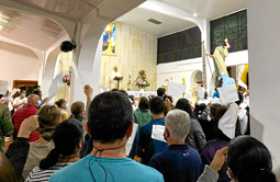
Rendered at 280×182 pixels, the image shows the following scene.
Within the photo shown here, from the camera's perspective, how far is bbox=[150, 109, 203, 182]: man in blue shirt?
169 centimetres

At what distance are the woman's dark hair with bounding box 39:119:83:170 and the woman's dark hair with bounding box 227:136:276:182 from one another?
2.50 feet

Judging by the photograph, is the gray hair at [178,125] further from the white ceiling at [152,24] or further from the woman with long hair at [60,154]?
the white ceiling at [152,24]

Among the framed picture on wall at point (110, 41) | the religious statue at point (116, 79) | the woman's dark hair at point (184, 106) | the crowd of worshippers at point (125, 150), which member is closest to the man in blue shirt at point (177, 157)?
the crowd of worshippers at point (125, 150)

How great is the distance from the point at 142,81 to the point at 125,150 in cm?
1162

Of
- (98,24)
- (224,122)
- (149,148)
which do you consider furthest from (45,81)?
(224,122)

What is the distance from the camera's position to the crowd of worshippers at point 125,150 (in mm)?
912

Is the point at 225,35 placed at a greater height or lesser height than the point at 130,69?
greater

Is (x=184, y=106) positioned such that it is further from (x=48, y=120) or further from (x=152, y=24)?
(x=152, y=24)

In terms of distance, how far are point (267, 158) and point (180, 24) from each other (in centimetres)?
1112

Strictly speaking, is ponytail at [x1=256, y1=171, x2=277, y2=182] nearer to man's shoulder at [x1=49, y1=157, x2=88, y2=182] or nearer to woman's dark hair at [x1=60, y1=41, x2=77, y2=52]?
man's shoulder at [x1=49, y1=157, x2=88, y2=182]

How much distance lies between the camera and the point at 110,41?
12.5m

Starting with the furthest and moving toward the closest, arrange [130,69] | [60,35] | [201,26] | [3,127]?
[130,69] → [201,26] → [60,35] → [3,127]

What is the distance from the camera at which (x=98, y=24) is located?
5113 millimetres

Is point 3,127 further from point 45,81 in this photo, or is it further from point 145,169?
point 45,81
